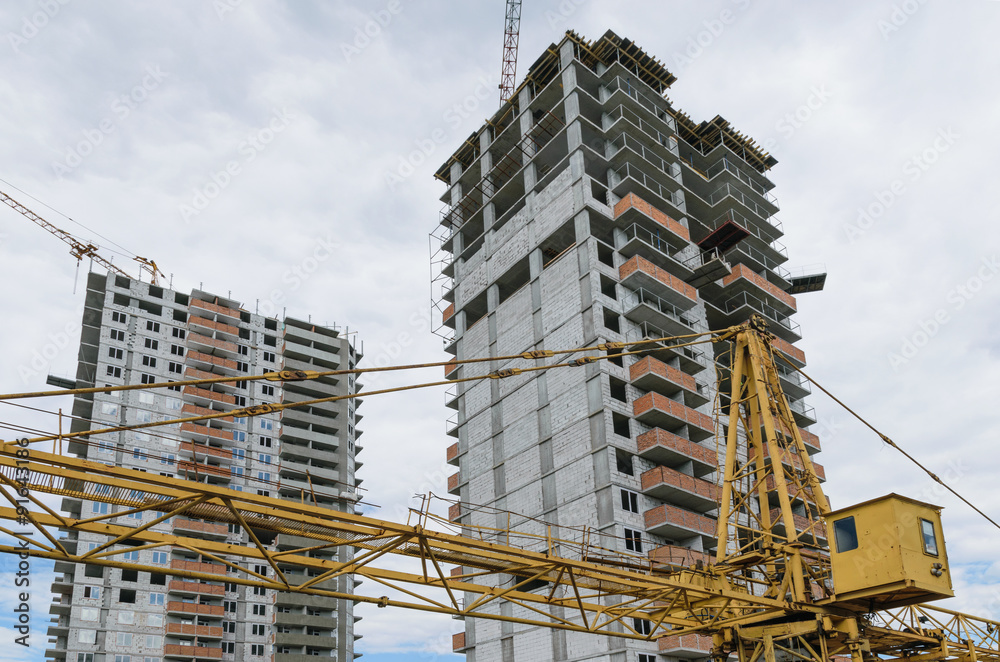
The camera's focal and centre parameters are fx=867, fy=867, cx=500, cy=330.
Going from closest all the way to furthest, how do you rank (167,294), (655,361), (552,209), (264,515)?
1. (264,515)
2. (655,361)
3. (552,209)
4. (167,294)

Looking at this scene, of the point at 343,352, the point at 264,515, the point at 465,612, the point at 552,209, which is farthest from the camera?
the point at 343,352

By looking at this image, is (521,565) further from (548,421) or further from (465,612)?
(548,421)

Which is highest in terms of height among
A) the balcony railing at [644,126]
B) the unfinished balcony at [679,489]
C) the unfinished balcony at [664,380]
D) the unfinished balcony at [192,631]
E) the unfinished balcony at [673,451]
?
the balcony railing at [644,126]

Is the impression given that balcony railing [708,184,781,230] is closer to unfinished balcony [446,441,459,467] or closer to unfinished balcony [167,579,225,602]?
unfinished balcony [446,441,459,467]

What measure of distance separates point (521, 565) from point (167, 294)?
3513 inches

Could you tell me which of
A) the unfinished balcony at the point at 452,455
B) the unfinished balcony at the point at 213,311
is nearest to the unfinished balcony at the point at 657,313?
the unfinished balcony at the point at 452,455

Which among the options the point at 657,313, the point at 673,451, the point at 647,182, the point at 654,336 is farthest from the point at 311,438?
the point at 673,451

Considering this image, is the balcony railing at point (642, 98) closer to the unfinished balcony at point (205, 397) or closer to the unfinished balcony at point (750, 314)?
the unfinished balcony at point (750, 314)

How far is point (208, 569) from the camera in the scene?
281 feet

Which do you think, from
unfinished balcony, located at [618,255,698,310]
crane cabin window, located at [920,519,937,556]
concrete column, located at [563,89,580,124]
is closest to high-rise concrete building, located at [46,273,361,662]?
unfinished balcony, located at [618,255,698,310]

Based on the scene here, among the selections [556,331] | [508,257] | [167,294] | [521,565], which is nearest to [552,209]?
[508,257]

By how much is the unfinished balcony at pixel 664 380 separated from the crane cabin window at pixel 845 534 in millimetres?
30006

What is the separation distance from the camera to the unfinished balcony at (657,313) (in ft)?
202

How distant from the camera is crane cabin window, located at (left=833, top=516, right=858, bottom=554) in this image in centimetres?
2778
